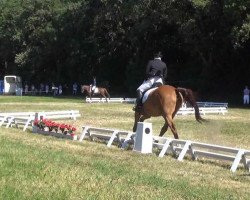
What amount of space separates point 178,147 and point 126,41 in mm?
50642

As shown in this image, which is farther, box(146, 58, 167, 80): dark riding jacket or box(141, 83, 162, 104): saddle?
box(146, 58, 167, 80): dark riding jacket

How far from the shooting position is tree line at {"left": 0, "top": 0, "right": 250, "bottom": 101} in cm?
4647

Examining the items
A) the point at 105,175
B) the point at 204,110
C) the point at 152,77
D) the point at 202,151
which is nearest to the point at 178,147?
the point at 202,151

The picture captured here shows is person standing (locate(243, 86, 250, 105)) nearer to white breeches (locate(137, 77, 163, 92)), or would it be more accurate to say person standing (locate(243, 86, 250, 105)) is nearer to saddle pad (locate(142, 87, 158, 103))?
white breeches (locate(137, 77, 163, 92))

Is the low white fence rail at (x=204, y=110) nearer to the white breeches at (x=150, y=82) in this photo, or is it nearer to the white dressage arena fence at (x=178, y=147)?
the white breeches at (x=150, y=82)

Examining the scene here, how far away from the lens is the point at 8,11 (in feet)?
282

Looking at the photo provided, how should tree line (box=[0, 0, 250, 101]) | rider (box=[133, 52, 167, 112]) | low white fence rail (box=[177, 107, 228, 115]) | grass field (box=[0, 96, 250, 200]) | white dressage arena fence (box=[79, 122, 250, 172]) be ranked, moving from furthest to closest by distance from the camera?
tree line (box=[0, 0, 250, 101]) → low white fence rail (box=[177, 107, 228, 115]) → rider (box=[133, 52, 167, 112]) → white dressage arena fence (box=[79, 122, 250, 172]) → grass field (box=[0, 96, 250, 200])

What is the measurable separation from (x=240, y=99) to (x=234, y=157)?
3768cm

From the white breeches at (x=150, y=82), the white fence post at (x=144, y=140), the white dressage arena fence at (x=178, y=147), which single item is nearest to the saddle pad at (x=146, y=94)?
the white breeches at (x=150, y=82)

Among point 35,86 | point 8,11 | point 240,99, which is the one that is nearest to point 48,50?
point 35,86

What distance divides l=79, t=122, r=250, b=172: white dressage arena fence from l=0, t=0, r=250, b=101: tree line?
27.7 m

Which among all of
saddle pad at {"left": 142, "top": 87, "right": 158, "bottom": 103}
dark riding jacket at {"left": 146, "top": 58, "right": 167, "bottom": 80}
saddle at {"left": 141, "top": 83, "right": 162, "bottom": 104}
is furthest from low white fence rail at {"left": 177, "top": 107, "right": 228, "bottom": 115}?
saddle pad at {"left": 142, "top": 87, "right": 158, "bottom": 103}

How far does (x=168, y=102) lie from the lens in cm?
1441

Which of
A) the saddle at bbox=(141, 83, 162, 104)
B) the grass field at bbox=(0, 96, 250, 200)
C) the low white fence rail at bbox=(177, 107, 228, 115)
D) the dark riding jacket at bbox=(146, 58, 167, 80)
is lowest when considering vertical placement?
the grass field at bbox=(0, 96, 250, 200)
